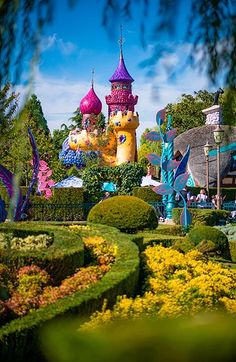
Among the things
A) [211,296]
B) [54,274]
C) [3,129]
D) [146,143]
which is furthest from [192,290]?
[146,143]

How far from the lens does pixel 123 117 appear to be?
30.9m

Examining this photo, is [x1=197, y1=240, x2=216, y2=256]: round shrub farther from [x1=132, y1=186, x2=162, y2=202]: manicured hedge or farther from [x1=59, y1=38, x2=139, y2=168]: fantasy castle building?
[x1=59, y1=38, x2=139, y2=168]: fantasy castle building

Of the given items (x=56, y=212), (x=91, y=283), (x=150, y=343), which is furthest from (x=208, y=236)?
(x=150, y=343)

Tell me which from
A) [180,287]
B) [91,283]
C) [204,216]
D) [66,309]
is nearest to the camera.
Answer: [66,309]

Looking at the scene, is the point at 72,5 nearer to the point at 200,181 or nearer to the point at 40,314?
the point at 40,314

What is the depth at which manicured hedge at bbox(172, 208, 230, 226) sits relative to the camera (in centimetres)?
1681

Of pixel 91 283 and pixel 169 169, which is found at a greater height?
pixel 169 169

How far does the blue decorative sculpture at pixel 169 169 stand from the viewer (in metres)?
16.8

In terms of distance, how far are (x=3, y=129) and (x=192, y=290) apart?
193 inches

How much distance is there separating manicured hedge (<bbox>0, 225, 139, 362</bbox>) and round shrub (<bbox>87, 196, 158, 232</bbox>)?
5.18 metres

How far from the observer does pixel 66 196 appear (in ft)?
71.8

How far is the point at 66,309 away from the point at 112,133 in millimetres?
28440

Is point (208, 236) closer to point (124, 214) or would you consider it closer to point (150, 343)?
point (124, 214)

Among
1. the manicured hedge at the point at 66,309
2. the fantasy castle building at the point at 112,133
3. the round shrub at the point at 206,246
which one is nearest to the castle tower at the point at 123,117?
the fantasy castle building at the point at 112,133
